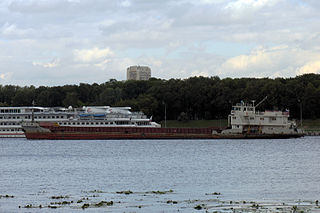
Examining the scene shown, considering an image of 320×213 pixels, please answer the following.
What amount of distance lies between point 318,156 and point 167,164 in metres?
22.7

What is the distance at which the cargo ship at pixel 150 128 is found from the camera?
420 ft

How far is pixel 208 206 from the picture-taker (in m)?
41.6

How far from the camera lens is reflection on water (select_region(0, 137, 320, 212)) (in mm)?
44375

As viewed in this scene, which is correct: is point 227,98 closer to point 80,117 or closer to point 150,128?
point 150,128

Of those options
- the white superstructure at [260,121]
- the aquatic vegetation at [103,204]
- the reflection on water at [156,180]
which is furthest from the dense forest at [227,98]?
the aquatic vegetation at [103,204]

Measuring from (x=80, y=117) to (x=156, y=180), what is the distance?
8859 centimetres

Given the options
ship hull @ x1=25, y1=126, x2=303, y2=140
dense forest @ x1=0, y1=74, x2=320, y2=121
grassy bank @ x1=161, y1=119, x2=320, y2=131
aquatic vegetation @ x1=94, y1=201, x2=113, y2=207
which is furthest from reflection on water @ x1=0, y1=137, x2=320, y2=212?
dense forest @ x1=0, y1=74, x2=320, y2=121

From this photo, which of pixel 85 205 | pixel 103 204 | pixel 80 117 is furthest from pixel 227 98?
pixel 85 205

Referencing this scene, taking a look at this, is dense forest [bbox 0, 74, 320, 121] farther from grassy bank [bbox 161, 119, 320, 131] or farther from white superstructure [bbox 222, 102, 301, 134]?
white superstructure [bbox 222, 102, 301, 134]

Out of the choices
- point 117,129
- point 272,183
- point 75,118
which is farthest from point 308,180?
point 75,118

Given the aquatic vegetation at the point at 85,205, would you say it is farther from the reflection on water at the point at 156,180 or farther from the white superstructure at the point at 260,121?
the white superstructure at the point at 260,121

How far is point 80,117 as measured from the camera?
472 ft

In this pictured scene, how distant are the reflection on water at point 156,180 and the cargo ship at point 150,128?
127 feet

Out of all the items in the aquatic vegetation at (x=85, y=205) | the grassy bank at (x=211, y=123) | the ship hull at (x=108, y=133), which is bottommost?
the aquatic vegetation at (x=85, y=205)
